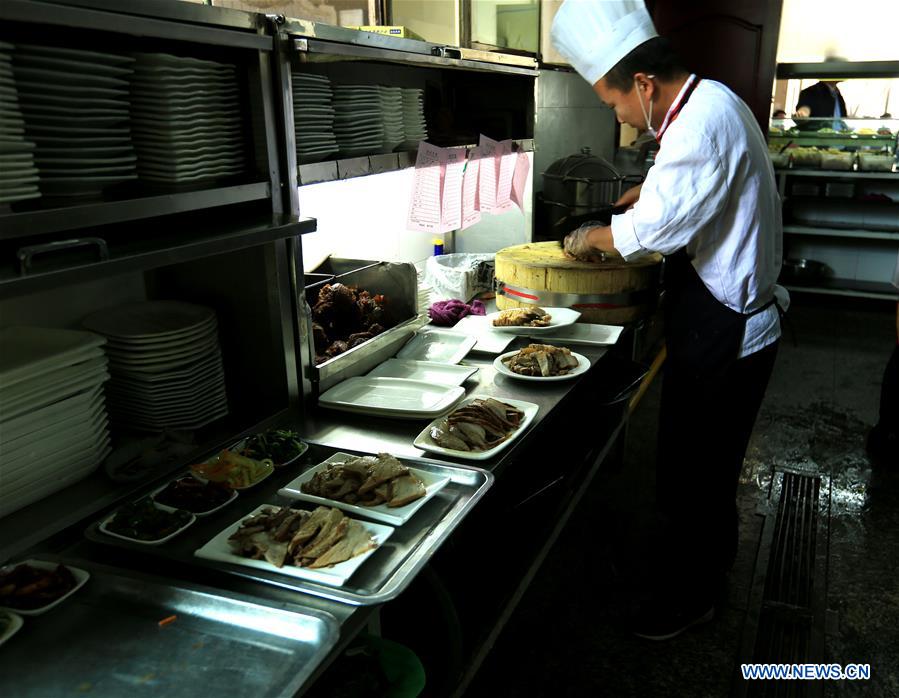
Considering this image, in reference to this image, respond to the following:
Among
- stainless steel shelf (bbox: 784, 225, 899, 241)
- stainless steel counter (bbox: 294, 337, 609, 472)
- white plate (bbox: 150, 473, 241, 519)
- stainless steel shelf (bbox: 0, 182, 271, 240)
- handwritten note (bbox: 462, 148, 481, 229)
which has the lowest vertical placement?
stainless steel shelf (bbox: 784, 225, 899, 241)

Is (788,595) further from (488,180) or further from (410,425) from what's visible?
(488,180)

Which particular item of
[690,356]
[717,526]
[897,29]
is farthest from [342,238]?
[897,29]

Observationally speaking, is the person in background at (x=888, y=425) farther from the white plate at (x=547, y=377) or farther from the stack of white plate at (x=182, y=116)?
the stack of white plate at (x=182, y=116)

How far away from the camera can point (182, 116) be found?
1.57 metres

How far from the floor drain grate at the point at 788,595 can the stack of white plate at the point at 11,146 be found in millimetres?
2395

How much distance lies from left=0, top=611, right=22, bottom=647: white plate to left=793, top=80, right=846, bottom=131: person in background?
23.1 feet

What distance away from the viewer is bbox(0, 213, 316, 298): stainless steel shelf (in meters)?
1.11

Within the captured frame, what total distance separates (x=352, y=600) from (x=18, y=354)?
91 cm

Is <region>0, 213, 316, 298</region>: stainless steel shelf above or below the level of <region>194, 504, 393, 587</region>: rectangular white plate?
above

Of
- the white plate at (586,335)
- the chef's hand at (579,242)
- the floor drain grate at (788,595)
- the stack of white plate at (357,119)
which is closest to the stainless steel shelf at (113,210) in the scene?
the stack of white plate at (357,119)

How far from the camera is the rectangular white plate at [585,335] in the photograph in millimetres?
2719

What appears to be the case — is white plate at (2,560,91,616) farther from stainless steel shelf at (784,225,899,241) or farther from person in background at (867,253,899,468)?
stainless steel shelf at (784,225,899,241)

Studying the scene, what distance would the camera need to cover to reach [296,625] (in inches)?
47.7

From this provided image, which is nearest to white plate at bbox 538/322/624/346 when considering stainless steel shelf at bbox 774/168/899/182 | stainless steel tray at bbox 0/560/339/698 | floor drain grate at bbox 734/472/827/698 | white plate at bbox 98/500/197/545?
floor drain grate at bbox 734/472/827/698
